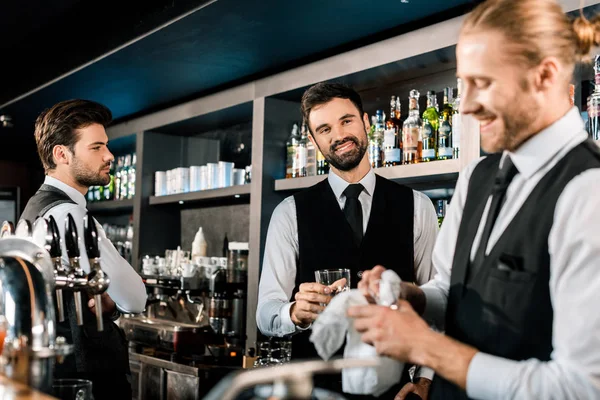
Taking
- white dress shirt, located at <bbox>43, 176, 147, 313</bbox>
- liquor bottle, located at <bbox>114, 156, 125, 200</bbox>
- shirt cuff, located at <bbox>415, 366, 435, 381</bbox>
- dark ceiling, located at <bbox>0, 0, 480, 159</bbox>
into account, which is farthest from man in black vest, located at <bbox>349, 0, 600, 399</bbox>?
liquor bottle, located at <bbox>114, 156, 125, 200</bbox>

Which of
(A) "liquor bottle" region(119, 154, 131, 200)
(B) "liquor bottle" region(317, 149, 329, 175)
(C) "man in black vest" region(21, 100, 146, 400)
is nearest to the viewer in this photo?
(C) "man in black vest" region(21, 100, 146, 400)

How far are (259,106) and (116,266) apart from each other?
165 cm

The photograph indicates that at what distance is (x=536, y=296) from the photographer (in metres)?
1.29

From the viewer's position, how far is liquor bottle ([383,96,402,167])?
10.3 ft

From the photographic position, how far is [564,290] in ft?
3.94

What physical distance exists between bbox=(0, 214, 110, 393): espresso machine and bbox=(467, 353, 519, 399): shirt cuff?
2.40 feet

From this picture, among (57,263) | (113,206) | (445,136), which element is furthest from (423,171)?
(113,206)

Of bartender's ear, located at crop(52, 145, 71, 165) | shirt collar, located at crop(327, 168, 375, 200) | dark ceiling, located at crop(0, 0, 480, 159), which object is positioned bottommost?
shirt collar, located at crop(327, 168, 375, 200)

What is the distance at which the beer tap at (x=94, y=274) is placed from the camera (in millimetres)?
1564

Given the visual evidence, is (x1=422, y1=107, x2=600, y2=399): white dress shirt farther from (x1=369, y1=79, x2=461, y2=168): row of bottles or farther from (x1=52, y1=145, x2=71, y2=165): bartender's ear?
(x1=52, y1=145, x2=71, y2=165): bartender's ear

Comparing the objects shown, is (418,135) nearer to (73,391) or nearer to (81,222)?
(81,222)

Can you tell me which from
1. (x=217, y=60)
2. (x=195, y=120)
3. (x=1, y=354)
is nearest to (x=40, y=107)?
(x=195, y=120)

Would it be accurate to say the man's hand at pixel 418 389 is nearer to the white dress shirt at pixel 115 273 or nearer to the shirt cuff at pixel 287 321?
the shirt cuff at pixel 287 321

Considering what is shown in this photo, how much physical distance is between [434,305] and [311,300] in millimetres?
658
